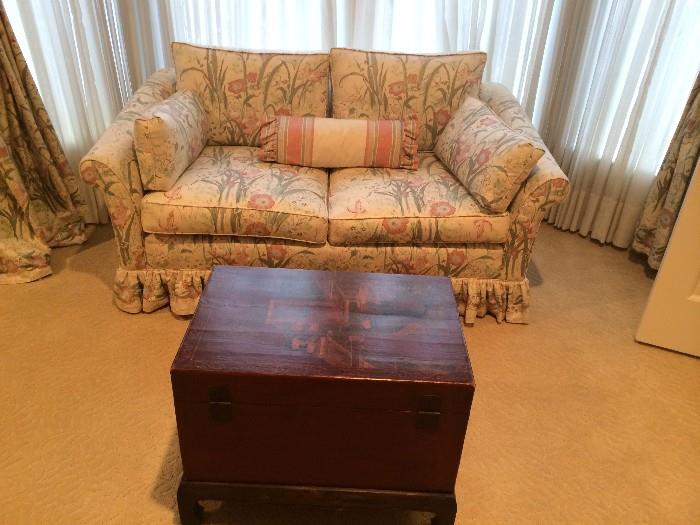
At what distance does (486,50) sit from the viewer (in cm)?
271

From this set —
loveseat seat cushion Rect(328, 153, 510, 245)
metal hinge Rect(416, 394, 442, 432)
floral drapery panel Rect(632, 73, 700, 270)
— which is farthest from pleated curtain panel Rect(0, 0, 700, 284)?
metal hinge Rect(416, 394, 442, 432)

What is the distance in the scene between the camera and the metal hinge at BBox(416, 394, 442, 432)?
1209 millimetres

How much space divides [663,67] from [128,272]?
2.29 meters

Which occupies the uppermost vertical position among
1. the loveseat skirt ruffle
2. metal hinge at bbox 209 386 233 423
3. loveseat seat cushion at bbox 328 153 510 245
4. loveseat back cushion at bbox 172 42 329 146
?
loveseat back cushion at bbox 172 42 329 146

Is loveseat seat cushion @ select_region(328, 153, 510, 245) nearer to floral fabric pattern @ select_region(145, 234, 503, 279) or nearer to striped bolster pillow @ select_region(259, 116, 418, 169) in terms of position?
floral fabric pattern @ select_region(145, 234, 503, 279)

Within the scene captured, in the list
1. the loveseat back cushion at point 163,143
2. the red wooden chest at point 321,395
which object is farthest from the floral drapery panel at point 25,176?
the red wooden chest at point 321,395

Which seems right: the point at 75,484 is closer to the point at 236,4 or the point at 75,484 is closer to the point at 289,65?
the point at 289,65

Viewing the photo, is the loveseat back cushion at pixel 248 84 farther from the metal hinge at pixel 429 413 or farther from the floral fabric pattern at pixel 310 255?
the metal hinge at pixel 429 413

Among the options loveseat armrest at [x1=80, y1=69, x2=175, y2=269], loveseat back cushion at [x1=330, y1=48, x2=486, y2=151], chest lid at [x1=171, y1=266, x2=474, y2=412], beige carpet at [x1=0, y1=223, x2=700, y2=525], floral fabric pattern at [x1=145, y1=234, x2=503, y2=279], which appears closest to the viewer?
chest lid at [x1=171, y1=266, x2=474, y2=412]

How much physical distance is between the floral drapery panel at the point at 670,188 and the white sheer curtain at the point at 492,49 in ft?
0.36

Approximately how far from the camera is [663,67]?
2.37m

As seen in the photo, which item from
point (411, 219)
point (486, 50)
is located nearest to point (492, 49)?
point (486, 50)

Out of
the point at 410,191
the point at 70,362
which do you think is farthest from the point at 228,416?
the point at 410,191

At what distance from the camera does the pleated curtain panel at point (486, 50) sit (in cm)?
240
